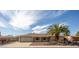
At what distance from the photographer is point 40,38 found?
2.37 m

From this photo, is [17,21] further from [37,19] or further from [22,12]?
[37,19]

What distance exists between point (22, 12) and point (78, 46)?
1.09 metres

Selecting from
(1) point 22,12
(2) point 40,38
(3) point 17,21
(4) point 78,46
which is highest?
(1) point 22,12

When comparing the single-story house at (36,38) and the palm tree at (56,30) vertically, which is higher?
the palm tree at (56,30)

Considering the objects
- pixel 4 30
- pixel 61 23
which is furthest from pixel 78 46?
pixel 4 30

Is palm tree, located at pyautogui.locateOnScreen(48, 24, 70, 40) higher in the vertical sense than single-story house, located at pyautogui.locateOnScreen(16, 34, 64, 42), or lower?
higher

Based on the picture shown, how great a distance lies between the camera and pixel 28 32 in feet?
7.77

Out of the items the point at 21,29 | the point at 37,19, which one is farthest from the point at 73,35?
the point at 21,29

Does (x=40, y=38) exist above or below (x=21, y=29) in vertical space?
below

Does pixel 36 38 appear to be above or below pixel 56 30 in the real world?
below
